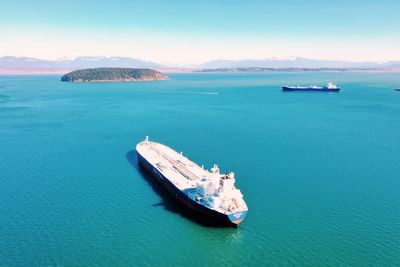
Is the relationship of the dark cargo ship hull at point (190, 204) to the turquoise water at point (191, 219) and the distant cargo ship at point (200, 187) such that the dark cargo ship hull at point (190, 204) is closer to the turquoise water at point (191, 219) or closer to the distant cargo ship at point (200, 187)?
the distant cargo ship at point (200, 187)

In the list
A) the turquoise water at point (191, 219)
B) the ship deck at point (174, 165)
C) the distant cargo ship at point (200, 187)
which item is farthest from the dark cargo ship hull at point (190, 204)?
the turquoise water at point (191, 219)

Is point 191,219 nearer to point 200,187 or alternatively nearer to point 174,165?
point 200,187

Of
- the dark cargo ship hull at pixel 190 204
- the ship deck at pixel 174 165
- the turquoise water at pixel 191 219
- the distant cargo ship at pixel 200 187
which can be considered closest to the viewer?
the turquoise water at pixel 191 219

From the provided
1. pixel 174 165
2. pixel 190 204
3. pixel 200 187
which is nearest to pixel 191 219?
pixel 190 204

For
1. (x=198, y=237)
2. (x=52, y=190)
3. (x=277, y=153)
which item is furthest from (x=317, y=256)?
(x=52, y=190)

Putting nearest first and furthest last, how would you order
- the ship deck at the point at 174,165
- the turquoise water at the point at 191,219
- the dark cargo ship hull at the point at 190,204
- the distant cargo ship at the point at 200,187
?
→ the turquoise water at the point at 191,219 < the dark cargo ship hull at the point at 190,204 < the distant cargo ship at the point at 200,187 < the ship deck at the point at 174,165

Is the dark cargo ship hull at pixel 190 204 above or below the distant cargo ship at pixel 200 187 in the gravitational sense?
below

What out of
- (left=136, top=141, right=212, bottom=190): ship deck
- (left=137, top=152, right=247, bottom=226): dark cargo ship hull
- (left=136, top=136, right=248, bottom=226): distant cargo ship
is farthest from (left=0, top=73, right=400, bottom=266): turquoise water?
(left=136, top=141, right=212, bottom=190): ship deck
